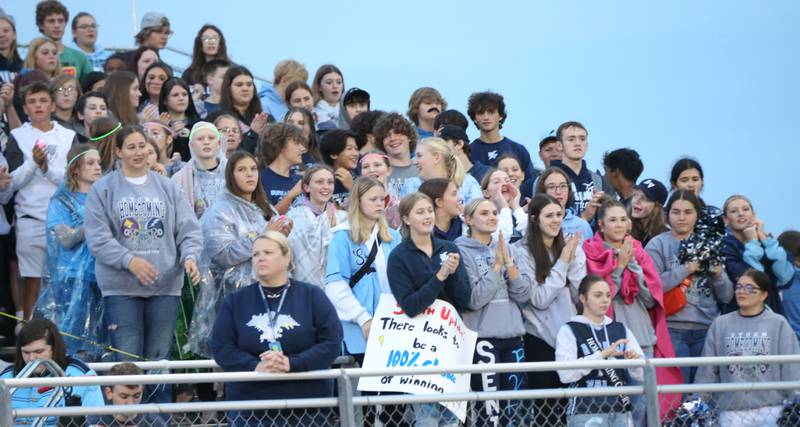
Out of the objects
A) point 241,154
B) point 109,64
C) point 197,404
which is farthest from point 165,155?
point 197,404

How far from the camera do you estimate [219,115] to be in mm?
11656

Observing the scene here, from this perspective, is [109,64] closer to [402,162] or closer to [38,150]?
[38,150]

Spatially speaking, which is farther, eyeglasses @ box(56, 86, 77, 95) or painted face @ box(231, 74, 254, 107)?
painted face @ box(231, 74, 254, 107)

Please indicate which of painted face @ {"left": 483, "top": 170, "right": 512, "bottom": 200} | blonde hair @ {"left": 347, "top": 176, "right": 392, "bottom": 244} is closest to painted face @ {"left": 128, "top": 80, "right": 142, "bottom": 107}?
painted face @ {"left": 483, "top": 170, "right": 512, "bottom": 200}

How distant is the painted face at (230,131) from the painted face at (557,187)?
2454 mm

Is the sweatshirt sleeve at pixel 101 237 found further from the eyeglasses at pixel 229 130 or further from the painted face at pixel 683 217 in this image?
the painted face at pixel 683 217

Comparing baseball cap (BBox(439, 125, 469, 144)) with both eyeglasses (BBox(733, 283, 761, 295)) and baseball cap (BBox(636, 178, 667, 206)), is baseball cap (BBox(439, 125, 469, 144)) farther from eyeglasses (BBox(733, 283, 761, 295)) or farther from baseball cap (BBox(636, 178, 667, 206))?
eyeglasses (BBox(733, 283, 761, 295))

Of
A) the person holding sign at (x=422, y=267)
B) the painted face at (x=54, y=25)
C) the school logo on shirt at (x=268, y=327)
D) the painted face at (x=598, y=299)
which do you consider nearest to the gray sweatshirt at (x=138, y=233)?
the person holding sign at (x=422, y=267)

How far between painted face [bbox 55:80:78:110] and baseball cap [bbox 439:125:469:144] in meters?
2.98

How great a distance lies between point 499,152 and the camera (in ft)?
40.7

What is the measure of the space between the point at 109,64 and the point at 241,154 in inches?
191

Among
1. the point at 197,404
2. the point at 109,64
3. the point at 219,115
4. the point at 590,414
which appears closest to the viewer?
the point at 197,404

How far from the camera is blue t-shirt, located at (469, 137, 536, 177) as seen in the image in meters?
12.4

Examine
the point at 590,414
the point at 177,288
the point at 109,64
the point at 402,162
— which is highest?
the point at 109,64
